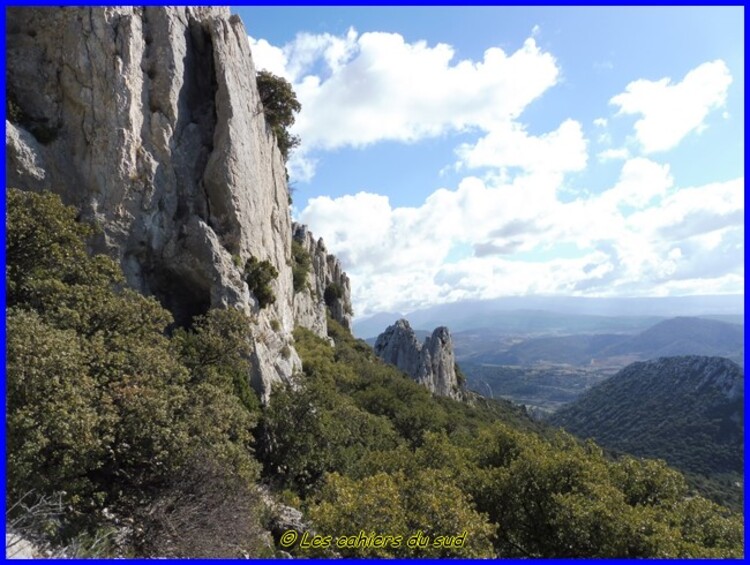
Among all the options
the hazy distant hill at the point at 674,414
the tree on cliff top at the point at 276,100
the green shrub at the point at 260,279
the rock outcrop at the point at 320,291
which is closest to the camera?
the green shrub at the point at 260,279

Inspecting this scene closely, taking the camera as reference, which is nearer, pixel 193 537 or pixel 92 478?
pixel 193 537

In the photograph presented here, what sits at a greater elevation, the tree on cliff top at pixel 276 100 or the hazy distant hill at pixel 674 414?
the tree on cliff top at pixel 276 100

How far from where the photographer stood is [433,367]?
104 m

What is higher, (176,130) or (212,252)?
(176,130)

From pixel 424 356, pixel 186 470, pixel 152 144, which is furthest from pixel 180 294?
pixel 424 356

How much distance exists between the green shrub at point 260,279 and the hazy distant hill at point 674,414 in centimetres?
11634

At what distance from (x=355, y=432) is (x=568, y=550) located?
18.5 m

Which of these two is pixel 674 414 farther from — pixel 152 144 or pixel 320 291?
pixel 152 144

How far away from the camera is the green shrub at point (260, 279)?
119ft

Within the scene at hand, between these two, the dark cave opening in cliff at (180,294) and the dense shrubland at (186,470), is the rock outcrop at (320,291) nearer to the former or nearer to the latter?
the dark cave opening in cliff at (180,294)

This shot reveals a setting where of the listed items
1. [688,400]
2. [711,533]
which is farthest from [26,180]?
[688,400]

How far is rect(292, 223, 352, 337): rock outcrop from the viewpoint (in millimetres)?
62875

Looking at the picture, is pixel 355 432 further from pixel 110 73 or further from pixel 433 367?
pixel 433 367

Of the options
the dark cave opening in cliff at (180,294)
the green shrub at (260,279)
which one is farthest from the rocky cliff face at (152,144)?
the green shrub at (260,279)
